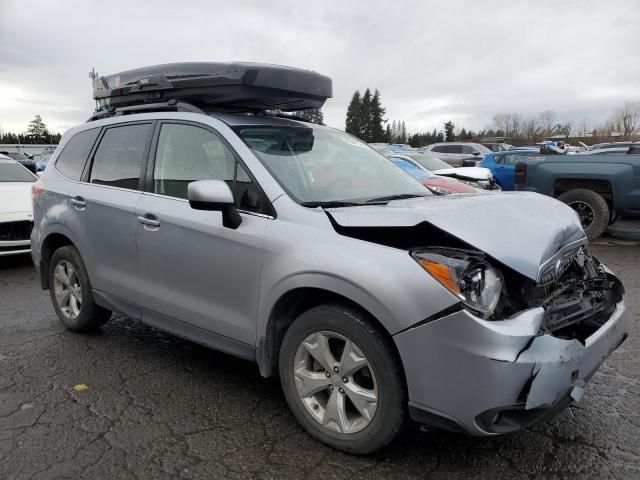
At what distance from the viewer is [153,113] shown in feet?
12.4

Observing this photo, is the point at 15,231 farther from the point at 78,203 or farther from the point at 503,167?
the point at 503,167

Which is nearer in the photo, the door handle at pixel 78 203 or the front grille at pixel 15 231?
the door handle at pixel 78 203

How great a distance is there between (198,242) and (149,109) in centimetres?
137

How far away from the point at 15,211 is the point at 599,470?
7.11 metres

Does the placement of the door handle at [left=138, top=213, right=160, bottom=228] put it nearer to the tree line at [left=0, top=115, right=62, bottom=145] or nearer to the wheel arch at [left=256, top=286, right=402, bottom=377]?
the wheel arch at [left=256, top=286, right=402, bottom=377]

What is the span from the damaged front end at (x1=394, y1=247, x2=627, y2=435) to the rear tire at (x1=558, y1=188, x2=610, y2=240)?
6.77m

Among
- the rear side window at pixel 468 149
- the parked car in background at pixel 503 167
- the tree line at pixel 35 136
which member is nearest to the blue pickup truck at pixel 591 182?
the parked car in background at pixel 503 167

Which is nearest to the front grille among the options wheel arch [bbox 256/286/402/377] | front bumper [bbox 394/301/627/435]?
wheel arch [bbox 256/286/402/377]

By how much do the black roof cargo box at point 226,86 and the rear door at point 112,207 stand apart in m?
0.30

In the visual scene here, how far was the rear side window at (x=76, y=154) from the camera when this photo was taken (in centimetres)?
430

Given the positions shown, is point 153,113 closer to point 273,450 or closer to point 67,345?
point 67,345

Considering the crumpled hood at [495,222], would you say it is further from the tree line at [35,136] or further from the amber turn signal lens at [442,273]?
the tree line at [35,136]

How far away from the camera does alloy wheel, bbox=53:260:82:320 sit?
433cm

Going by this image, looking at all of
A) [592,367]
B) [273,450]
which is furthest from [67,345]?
[592,367]
